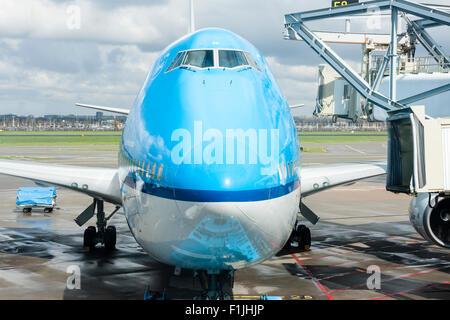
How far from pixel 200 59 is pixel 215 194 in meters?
3.23

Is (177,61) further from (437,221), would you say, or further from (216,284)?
(437,221)

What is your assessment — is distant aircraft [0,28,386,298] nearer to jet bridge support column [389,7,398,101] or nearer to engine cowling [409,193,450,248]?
engine cowling [409,193,450,248]

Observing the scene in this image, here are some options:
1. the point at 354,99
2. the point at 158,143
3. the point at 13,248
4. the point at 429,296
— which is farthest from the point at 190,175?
the point at 354,99

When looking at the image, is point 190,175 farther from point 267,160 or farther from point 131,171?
point 131,171

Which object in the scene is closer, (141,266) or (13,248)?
(141,266)

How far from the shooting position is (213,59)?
10.9 metres

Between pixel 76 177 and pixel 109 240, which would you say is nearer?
pixel 76 177

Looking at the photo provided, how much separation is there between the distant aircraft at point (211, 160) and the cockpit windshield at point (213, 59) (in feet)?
0.07

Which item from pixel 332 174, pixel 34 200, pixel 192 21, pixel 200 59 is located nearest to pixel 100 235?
pixel 192 21

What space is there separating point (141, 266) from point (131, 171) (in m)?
8.03

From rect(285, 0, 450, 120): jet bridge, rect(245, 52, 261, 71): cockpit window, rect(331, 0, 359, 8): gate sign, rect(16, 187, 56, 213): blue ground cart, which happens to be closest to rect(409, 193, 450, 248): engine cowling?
rect(245, 52, 261, 71): cockpit window

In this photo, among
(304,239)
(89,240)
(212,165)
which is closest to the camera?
(212,165)
